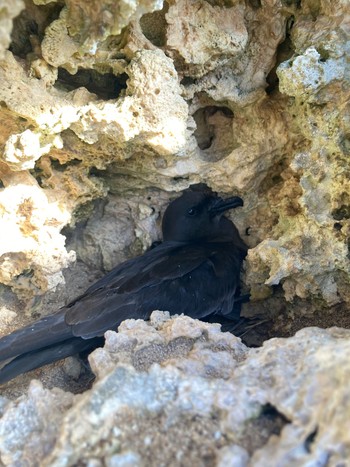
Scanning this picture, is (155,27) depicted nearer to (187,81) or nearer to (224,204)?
(187,81)

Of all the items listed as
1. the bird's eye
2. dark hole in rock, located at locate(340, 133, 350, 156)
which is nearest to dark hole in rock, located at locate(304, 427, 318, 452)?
dark hole in rock, located at locate(340, 133, 350, 156)

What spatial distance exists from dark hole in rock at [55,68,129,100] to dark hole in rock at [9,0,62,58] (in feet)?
0.70

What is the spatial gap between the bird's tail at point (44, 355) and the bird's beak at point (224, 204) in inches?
39.8

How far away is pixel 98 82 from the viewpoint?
2.25 metres

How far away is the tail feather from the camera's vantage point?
7.29 feet

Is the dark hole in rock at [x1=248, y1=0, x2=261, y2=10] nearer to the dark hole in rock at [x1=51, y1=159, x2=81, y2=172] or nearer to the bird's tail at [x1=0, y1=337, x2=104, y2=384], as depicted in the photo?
the dark hole in rock at [x1=51, y1=159, x2=81, y2=172]

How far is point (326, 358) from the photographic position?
1.22 metres

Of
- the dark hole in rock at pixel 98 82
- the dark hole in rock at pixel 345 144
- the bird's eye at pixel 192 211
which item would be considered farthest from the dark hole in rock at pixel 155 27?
the bird's eye at pixel 192 211

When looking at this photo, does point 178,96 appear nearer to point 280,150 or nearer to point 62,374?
point 280,150

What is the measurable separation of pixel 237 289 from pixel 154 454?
170 cm

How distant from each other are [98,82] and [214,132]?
700mm

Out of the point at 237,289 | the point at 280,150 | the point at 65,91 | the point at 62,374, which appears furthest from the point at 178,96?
the point at 62,374

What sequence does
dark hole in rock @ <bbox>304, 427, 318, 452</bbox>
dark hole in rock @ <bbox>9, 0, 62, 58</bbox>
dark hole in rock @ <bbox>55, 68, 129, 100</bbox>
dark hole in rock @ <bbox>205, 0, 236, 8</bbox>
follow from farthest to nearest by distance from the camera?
dark hole in rock @ <bbox>55, 68, 129, 100</bbox>, dark hole in rock @ <bbox>205, 0, 236, 8</bbox>, dark hole in rock @ <bbox>9, 0, 62, 58</bbox>, dark hole in rock @ <bbox>304, 427, 318, 452</bbox>

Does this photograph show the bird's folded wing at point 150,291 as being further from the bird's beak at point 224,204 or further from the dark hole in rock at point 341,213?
the dark hole in rock at point 341,213
